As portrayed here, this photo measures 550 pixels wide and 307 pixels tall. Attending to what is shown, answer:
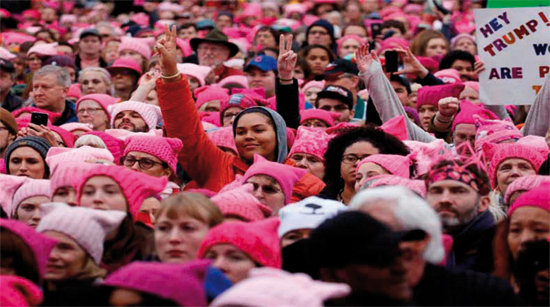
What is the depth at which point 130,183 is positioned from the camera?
751 centimetres

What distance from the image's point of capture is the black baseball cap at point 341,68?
13.0m

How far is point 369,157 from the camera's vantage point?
8.26 metres

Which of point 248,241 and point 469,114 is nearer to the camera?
point 248,241

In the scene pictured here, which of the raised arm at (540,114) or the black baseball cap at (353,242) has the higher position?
the black baseball cap at (353,242)

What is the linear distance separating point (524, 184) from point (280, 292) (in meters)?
3.18

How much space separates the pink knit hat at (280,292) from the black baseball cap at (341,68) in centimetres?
776

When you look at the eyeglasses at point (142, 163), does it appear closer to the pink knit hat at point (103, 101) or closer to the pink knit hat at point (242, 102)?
the pink knit hat at point (242, 102)

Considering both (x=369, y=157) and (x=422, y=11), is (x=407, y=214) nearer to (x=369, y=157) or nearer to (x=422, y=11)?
(x=369, y=157)

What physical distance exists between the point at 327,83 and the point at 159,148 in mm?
4399

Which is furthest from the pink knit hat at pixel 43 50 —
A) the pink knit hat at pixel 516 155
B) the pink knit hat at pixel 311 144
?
the pink knit hat at pixel 516 155

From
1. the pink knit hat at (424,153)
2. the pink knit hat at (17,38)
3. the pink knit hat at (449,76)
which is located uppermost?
the pink knit hat at (424,153)

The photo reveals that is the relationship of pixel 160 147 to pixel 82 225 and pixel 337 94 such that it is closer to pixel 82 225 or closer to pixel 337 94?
pixel 82 225

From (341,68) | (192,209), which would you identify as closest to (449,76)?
(341,68)

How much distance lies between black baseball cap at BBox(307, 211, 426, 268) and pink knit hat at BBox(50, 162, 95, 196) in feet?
7.38
